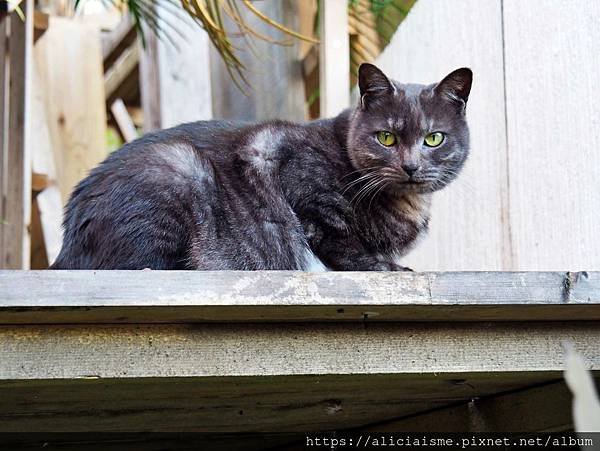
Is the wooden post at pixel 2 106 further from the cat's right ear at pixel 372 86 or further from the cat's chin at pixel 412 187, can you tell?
the cat's chin at pixel 412 187

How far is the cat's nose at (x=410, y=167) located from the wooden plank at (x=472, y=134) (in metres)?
0.33

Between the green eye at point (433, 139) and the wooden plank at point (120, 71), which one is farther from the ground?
the wooden plank at point (120, 71)

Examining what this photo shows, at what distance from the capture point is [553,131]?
2.24 m

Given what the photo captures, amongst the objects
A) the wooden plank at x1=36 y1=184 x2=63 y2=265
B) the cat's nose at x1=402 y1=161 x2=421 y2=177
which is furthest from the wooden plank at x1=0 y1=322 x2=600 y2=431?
the wooden plank at x1=36 y1=184 x2=63 y2=265

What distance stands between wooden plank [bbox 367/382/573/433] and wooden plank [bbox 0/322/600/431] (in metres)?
0.04

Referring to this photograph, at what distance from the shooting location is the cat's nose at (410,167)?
2.30 metres

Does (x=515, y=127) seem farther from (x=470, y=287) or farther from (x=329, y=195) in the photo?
(x=470, y=287)

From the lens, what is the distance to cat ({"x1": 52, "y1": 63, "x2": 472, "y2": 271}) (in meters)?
2.00

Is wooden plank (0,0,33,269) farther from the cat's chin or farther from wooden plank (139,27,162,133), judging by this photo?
the cat's chin

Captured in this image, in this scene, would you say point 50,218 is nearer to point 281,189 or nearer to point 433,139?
point 281,189

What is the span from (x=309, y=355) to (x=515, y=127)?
1140 mm

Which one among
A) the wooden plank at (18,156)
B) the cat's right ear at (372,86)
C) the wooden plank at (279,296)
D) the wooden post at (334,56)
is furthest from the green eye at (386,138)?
the wooden plank at (18,156)

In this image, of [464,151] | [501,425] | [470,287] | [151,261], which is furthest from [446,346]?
[464,151]

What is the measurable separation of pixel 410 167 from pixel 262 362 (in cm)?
89
